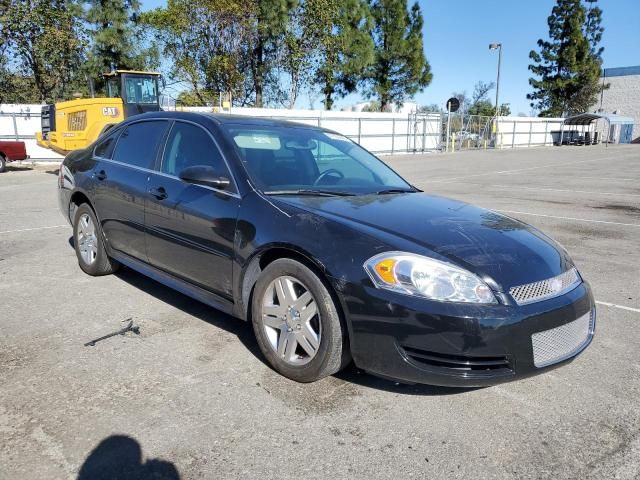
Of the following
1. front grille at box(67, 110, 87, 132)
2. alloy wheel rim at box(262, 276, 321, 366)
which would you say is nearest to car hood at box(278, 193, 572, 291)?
Result: alloy wheel rim at box(262, 276, 321, 366)

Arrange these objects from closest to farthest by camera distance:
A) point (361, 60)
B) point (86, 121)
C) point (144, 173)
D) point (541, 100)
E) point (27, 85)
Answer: point (144, 173), point (86, 121), point (27, 85), point (361, 60), point (541, 100)

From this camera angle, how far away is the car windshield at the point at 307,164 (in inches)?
139

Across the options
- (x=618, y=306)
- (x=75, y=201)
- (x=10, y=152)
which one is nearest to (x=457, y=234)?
(x=618, y=306)

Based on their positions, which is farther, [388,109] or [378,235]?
[388,109]

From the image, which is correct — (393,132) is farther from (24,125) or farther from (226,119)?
(226,119)

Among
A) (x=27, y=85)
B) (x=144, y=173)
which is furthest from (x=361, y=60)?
(x=144, y=173)

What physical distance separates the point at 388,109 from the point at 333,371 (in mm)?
40161

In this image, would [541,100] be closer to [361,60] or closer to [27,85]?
[361,60]

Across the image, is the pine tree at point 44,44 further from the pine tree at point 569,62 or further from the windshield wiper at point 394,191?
the pine tree at point 569,62

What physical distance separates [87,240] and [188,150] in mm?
1862

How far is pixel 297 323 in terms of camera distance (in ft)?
9.71

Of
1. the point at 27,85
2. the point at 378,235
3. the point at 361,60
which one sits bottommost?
the point at 378,235

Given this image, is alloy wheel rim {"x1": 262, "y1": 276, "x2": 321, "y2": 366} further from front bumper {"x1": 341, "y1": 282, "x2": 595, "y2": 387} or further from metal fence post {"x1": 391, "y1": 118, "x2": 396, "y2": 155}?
metal fence post {"x1": 391, "y1": 118, "x2": 396, "y2": 155}

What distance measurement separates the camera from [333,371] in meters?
2.86
